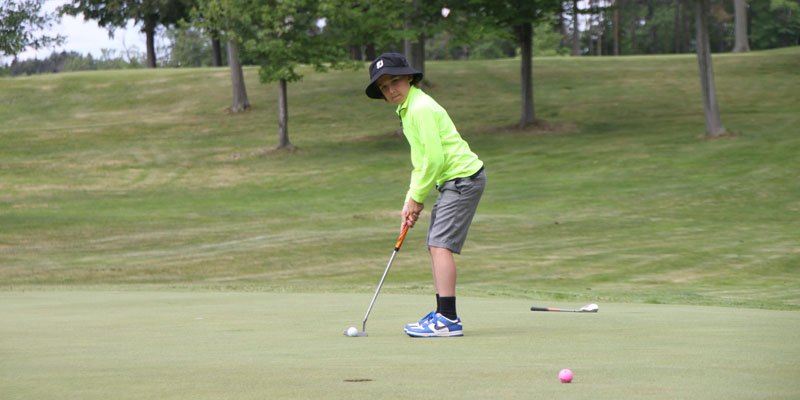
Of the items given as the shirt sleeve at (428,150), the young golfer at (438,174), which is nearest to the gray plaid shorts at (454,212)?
Answer: the young golfer at (438,174)

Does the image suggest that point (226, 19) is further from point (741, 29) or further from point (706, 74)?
point (741, 29)

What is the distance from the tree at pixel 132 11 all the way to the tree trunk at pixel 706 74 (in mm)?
32550

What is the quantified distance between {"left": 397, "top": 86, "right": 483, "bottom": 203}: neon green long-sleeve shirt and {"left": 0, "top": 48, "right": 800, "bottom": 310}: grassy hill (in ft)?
15.3

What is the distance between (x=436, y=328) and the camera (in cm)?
644

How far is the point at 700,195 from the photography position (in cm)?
2431

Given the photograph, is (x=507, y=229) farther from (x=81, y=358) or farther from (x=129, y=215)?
(x=81, y=358)

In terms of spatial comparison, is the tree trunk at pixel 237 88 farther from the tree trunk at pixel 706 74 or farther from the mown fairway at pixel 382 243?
the tree trunk at pixel 706 74

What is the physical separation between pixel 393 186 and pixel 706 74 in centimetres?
1260

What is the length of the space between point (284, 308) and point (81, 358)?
3687 millimetres

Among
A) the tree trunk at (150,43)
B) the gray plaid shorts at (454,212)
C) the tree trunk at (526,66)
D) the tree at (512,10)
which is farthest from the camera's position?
the tree trunk at (150,43)

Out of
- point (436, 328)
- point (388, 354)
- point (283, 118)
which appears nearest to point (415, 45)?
point (283, 118)

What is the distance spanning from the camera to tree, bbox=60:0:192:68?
57.3 meters

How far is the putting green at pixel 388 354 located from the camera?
409 cm

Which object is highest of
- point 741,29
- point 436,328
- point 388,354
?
point 741,29
